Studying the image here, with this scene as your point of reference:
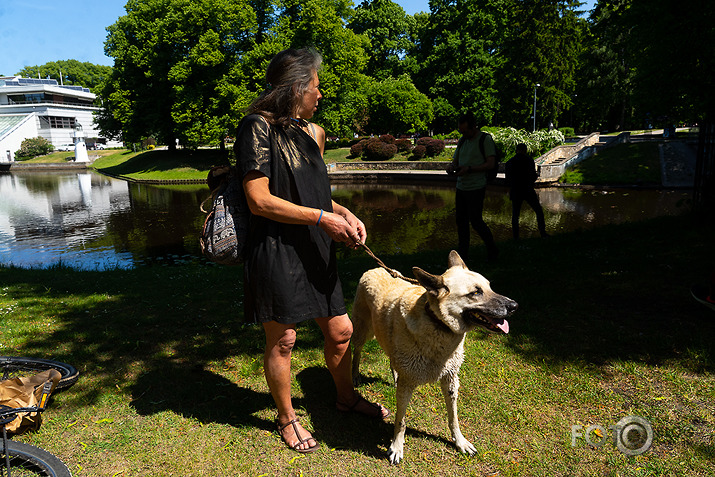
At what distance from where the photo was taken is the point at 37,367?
3.89 m

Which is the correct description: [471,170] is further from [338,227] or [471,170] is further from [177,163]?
[177,163]

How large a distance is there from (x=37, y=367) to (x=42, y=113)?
95.8 metres

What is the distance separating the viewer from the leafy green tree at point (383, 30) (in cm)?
5466

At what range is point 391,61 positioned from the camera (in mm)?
53062

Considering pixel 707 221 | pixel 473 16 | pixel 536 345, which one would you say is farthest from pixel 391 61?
pixel 536 345

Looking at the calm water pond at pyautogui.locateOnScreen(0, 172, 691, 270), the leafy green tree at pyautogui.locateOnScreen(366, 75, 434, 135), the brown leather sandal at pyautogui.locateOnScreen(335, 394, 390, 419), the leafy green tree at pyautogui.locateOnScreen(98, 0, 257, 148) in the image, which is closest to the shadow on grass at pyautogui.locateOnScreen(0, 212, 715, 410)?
the brown leather sandal at pyautogui.locateOnScreen(335, 394, 390, 419)

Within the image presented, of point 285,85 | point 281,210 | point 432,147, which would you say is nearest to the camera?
point 281,210

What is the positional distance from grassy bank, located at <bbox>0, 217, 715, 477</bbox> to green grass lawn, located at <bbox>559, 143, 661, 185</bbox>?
19623 mm

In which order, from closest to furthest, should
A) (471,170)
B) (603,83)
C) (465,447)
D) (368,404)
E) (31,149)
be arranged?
(465,447) < (368,404) < (471,170) < (603,83) < (31,149)

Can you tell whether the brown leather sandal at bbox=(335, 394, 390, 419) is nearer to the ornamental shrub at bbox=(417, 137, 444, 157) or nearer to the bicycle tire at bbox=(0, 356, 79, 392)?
the bicycle tire at bbox=(0, 356, 79, 392)

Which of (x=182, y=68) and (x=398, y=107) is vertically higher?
(x=182, y=68)

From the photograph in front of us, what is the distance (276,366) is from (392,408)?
1235mm

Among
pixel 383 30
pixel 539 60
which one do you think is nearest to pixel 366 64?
pixel 383 30

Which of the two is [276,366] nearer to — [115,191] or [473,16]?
[115,191]
